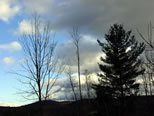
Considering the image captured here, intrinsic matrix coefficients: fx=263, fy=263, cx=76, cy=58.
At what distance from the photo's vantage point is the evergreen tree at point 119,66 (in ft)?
112

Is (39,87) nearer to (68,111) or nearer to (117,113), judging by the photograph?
(117,113)

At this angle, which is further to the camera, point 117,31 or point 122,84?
point 117,31

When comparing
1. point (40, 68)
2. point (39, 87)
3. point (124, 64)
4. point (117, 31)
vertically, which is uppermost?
point (117, 31)

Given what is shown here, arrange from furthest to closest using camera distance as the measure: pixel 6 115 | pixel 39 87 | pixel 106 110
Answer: pixel 106 110 < pixel 6 115 < pixel 39 87

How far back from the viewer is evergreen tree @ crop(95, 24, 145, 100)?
34.0 m

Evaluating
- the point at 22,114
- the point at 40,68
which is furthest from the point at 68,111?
the point at 40,68

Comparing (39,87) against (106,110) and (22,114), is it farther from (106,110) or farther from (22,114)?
(106,110)

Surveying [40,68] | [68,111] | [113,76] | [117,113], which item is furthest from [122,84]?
[40,68]

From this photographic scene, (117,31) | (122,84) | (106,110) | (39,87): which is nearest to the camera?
(39,87)

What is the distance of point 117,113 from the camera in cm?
3203

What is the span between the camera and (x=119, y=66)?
35.1 meters

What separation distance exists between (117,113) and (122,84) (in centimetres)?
396

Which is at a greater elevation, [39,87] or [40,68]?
[40,68]

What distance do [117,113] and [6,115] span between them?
13106mm
